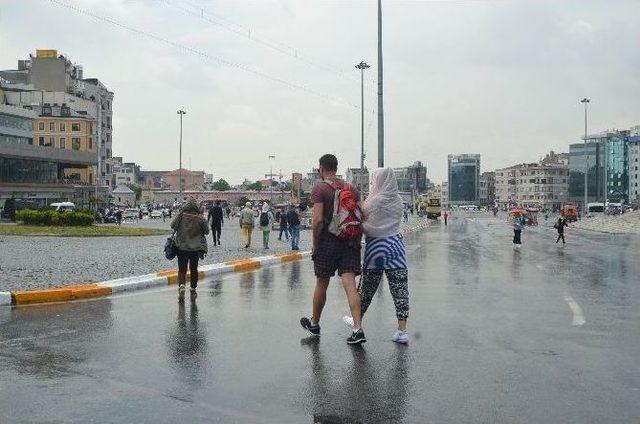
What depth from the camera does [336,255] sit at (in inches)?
278

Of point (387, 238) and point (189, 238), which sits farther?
point (189, 238)

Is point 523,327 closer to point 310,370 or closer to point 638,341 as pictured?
point 638,341

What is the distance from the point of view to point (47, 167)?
82000 mm

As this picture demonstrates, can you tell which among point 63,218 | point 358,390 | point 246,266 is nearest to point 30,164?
point 63,218

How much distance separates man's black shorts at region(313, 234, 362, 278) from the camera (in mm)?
7043

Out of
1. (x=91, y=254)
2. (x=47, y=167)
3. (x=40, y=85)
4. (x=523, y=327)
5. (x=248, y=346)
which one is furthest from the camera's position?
(x=40, y=85)

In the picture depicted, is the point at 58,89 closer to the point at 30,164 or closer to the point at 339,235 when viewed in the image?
the point at 30,164

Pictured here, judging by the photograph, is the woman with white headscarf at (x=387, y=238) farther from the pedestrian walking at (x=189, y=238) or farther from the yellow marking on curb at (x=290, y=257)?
the yellow marking on curb at (x=290, y=257)

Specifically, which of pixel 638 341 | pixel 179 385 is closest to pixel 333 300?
pixel 638 341

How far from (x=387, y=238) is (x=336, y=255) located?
1.88 feet

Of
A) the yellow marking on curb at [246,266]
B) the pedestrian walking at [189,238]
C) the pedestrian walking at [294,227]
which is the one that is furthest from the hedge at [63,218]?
the pedestrian walking at [189,238]

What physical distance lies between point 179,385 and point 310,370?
1.13 metres

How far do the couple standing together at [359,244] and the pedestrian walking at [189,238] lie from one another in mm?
4286

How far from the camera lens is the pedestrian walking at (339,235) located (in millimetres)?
6934
